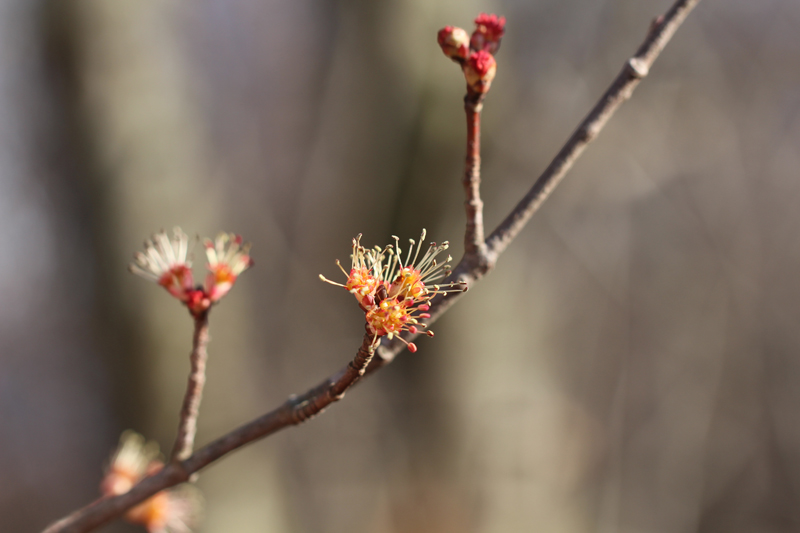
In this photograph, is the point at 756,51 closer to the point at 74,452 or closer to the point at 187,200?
the point at 187,200

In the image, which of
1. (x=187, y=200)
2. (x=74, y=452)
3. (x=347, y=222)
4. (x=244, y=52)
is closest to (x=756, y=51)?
(x=347, y=222)

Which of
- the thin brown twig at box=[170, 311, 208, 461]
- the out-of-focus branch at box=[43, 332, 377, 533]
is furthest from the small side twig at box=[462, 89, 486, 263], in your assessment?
the thin brown twig at box=[170, 311, 208, 461]

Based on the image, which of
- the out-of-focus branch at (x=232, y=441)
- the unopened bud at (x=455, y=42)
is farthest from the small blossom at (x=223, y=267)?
the unopened bud at (x=455, y=42)

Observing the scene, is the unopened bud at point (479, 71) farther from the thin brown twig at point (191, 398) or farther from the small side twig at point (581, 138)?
the thin brown twig at point (191, 398)

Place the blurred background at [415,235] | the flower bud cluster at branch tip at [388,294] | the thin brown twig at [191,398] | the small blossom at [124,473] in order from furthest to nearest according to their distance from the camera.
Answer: the blurred background at [415,235], the small blossom at [124,473], the thin brown twig at [191,398], the flower bud cluster at branch tip at [388,294]

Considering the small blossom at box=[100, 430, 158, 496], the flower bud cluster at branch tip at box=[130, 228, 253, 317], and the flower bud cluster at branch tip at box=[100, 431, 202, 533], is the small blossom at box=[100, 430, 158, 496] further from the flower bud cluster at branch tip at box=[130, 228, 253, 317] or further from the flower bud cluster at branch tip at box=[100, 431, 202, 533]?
the flower bud cluster at branch tip at box=[130, 228, 253, 317]

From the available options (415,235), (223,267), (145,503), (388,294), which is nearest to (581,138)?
(388,294)

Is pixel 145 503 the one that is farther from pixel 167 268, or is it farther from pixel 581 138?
pixel 581 138

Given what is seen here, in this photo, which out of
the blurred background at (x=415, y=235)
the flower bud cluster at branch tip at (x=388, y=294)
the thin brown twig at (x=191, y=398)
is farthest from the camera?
the blurred background at (x=415, y=235)
